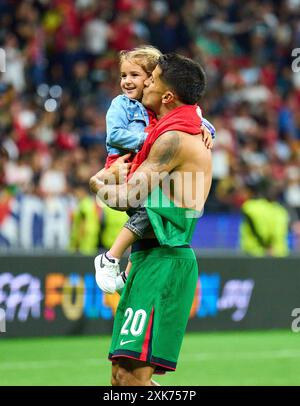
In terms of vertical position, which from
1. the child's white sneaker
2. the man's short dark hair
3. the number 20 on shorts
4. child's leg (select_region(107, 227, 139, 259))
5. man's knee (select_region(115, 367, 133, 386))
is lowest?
man's knee (select_region(115, 367, 133, 386))

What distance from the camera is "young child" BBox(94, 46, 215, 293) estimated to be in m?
6.68

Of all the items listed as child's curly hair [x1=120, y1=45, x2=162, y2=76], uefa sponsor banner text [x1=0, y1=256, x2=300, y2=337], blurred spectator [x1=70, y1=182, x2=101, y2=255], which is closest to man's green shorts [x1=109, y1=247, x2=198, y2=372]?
child's curly hair [x1=120, y1=45, x2=162, y2=76]

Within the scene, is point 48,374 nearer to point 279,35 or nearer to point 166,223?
point 166,223

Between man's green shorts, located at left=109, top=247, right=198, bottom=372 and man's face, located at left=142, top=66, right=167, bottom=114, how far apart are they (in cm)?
93

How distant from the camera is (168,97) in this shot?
6.68 metres

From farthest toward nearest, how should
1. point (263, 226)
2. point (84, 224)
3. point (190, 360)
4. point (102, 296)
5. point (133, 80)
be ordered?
point (263, 226) → point (84, 224) → point (102, 296) → point (190, 360) → point (133, 80)

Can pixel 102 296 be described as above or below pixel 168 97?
below

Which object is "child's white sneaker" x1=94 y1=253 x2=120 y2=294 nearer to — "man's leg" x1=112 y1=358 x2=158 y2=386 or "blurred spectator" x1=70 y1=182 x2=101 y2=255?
"man's leg" x1=112 y1=358 x2=158 y2=386

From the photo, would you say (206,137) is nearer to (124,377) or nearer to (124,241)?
(124,241)

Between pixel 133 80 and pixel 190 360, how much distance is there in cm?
579

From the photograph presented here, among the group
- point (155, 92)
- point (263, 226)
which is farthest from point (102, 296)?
point (155, 92)

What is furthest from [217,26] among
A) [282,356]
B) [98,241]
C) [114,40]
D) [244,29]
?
[282,356]

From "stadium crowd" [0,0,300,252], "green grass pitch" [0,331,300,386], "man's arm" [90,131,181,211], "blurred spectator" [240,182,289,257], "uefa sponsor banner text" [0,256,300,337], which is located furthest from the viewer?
"stadium crowd" [0,0,300,252]

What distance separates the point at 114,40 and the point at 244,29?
13.0 ft
